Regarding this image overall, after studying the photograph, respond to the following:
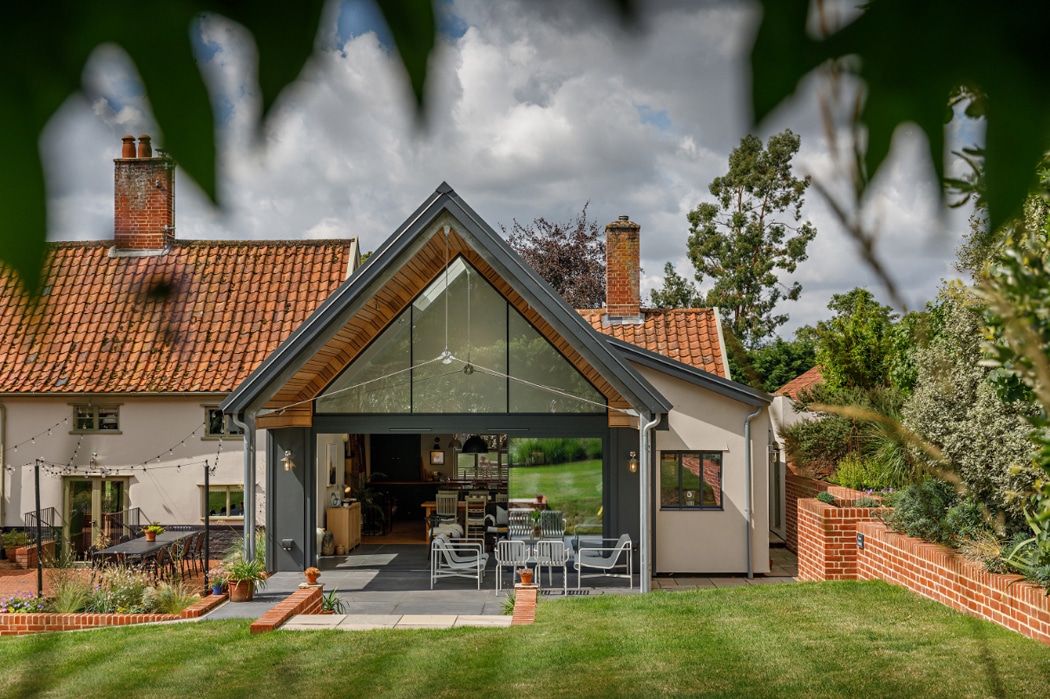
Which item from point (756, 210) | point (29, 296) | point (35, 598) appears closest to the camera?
point (29, 296)

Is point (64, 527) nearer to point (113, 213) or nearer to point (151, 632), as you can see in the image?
point (151, 632)

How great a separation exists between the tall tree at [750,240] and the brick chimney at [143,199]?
17.5 inches

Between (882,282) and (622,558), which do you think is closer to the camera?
(882,282)

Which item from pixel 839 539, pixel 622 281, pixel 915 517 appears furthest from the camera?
pixel 622 281

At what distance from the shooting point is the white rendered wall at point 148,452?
16109mm

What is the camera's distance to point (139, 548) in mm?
13109

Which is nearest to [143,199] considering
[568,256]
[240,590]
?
[240,590]

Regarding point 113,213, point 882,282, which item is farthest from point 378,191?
point 882,282

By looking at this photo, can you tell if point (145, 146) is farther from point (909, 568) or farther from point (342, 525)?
point (342, 525)

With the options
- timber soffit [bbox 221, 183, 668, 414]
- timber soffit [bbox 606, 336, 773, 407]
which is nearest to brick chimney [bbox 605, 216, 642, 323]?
timber soffit [bbox 606, 336, 773, 407]

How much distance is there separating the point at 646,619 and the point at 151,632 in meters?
5.28

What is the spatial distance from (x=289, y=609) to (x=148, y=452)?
25.8 ft

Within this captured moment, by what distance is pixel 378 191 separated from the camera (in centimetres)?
73

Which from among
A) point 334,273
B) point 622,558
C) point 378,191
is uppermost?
point 334,273
